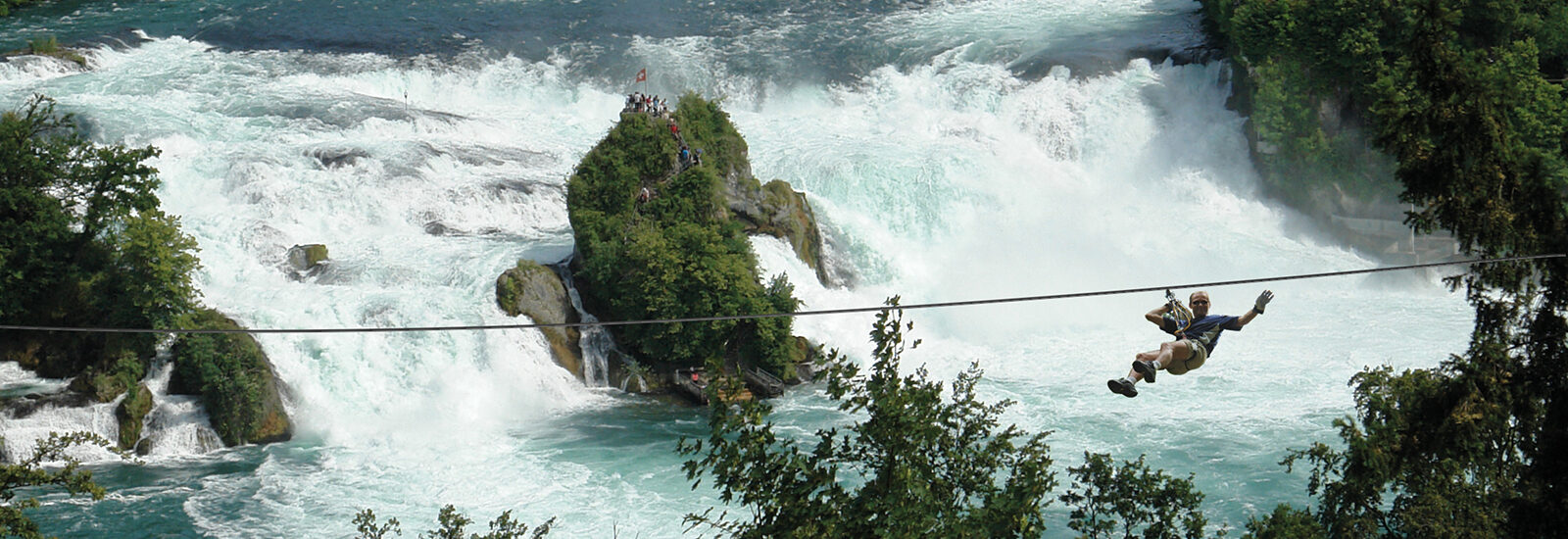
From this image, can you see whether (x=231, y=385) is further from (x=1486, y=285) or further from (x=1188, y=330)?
(x=1486, y=285)

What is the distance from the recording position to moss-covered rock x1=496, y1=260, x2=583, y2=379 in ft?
107

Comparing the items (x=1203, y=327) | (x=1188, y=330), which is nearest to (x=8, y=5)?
(x=1188, y=330)

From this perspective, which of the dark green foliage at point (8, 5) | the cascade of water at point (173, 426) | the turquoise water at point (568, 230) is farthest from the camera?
the dark green foliage at point (8, 5)

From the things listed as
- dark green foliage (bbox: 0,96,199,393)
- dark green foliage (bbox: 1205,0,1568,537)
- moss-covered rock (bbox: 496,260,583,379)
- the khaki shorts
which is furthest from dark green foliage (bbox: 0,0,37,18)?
dark green foliage (bbox: 1205,0,1568,537)

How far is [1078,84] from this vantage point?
47625 mm

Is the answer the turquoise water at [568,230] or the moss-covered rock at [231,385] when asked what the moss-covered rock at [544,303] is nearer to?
the turquoise water at [568,230]

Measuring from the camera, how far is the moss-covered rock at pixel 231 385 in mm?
28672

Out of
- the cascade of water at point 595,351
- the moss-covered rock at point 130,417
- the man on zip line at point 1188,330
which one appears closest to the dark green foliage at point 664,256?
the cascade of water at point 595,351

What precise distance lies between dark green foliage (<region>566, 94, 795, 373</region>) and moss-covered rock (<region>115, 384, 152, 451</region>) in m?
9.58

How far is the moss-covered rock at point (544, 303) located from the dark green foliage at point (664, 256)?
72 cm

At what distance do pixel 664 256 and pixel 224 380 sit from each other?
30.5ft

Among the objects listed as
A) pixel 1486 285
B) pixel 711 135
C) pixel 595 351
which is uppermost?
pixel 1486 285

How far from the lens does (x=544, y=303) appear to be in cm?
3288

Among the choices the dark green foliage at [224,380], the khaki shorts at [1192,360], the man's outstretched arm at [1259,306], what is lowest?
the dark green foliage at [224,380]
